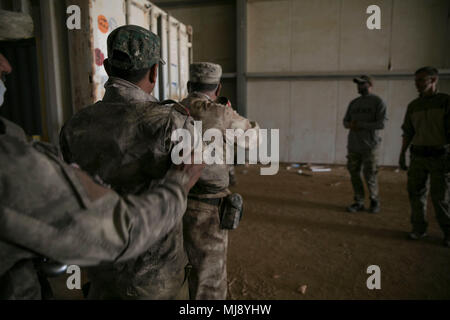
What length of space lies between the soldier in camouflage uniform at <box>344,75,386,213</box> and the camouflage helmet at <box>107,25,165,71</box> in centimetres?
352

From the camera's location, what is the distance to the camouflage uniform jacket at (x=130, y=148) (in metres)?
1.20

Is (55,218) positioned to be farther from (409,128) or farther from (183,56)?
(183,56)

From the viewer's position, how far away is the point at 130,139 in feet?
3.92

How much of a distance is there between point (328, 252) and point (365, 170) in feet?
5.12

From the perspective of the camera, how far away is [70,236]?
0.60 meters

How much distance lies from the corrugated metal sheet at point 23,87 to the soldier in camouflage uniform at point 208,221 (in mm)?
1512

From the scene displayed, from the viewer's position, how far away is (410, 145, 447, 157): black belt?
3.05 m

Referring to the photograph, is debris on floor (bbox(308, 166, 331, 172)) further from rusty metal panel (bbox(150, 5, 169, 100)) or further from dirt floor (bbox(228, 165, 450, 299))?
rusty metal panel (bbox(150, 5, 169, 100))

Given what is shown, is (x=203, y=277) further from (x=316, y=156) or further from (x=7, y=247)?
(x=316, y=156)

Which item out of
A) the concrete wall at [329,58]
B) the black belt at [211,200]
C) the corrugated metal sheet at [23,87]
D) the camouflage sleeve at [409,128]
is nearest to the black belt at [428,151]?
the camouflage sleeve at [409,128]

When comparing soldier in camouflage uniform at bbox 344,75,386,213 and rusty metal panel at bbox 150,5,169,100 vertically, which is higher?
rusty metal panel at bbox 150,5,169,100

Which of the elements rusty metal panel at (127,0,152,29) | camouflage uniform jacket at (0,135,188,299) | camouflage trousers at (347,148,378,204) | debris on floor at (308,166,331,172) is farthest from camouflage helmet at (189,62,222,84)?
debris on floor at (308,166,331,172)

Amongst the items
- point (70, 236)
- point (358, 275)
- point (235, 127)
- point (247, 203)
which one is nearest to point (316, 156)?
point (247, 203)

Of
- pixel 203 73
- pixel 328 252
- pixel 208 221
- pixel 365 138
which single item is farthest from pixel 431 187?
pixel 203 73
